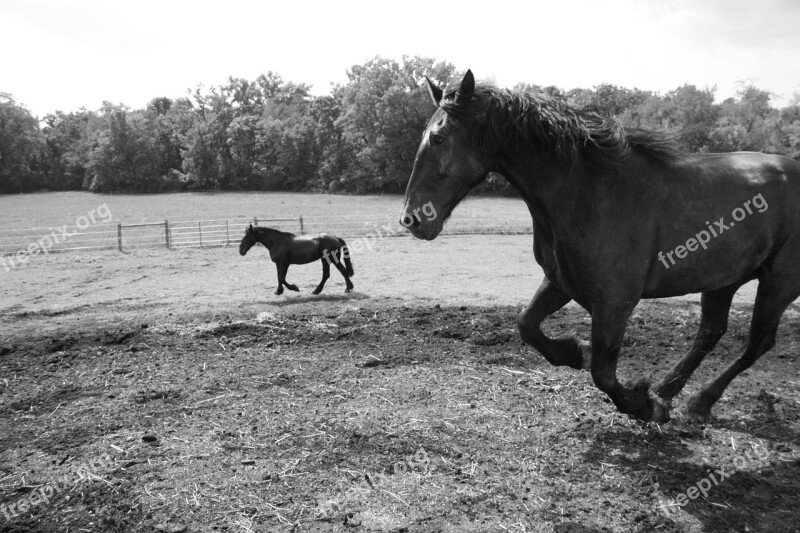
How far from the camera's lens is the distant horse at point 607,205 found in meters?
3.26

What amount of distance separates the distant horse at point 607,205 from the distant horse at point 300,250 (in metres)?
8.82

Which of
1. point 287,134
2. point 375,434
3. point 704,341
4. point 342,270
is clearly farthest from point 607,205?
point 287,134

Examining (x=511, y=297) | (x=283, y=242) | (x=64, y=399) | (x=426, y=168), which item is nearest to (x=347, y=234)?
(x=283, y=242)

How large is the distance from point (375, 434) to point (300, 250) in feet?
28.5

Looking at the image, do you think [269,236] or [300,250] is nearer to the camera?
[300,250]

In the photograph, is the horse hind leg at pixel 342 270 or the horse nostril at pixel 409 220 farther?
the horse hind leg at pixel 342 270

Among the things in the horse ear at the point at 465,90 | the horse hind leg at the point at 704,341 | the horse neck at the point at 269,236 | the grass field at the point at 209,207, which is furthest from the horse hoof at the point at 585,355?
the grass field at the point at 209,207

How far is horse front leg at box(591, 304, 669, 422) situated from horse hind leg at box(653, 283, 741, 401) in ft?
2.77

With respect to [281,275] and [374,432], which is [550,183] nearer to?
[374,432]

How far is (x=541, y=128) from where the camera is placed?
3.39m

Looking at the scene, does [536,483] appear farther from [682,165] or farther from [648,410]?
[682,165]

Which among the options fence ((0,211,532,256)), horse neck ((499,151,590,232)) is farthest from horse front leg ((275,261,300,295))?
fence ((0,211,532,256))

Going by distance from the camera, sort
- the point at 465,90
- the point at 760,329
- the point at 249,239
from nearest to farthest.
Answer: the point at 465,90 → the point at 760,329 → the point at 249,239

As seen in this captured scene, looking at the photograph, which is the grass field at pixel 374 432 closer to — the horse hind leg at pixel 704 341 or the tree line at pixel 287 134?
the horse hind leg at pixel 704 341
